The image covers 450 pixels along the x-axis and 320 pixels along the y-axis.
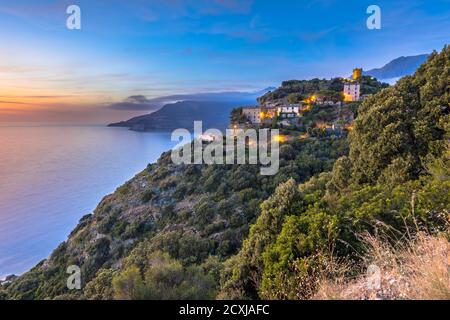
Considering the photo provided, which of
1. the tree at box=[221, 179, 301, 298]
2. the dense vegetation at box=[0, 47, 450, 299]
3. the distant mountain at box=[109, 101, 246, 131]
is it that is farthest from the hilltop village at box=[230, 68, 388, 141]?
the tree at box=[221, 179, 301, 298]

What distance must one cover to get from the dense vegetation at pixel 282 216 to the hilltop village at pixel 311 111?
8602 mm

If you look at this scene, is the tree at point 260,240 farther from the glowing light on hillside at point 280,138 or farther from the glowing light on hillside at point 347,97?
the glowing light on hillside at point 347,97

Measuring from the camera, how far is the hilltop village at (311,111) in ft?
102

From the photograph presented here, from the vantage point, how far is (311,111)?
1470 inches

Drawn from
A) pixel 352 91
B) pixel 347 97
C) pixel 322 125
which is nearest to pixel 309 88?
pixel 352 91

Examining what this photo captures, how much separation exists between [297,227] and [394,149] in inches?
218

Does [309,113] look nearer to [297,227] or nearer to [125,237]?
[125,237]

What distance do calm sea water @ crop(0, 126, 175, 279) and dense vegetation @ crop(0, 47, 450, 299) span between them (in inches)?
185

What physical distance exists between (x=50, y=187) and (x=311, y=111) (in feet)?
126

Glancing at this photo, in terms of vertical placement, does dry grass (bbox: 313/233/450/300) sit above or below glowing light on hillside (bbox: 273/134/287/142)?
below

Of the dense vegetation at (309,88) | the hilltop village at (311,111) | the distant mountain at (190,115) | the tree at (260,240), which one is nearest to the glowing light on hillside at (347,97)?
the hilltop village at (311,111)

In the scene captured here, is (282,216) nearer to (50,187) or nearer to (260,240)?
(260,240)

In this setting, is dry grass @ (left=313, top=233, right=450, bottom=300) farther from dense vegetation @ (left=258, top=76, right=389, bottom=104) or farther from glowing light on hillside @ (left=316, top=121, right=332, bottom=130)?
dense vegetation @ (left=258, top=76, right=389, bottom=104)

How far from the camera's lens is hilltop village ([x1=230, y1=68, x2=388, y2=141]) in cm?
3122
